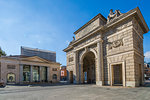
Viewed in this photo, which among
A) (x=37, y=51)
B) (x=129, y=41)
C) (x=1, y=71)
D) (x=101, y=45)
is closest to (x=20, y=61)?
(x=1, y=71)

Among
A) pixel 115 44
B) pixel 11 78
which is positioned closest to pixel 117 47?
pixel 115 44

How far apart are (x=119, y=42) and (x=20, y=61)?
27.5m

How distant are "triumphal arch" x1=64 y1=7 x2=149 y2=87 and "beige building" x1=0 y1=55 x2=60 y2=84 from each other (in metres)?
16.8

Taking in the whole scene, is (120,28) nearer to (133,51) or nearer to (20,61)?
(133,51)

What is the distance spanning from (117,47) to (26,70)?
94.3 ft

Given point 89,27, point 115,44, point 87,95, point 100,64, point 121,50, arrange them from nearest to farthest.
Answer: point 87,95 → point 121,50 → point 115,44 → point 100,64 → point 89,27

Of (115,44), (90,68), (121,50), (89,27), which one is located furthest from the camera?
(90,68)

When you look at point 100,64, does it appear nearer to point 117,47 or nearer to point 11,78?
point 117,47

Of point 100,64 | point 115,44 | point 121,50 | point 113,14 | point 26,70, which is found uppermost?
point 113,14

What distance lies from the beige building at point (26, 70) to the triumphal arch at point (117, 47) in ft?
55.1

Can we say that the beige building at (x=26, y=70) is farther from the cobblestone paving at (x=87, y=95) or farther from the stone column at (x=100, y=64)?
the stone column at (x=100, y=64)

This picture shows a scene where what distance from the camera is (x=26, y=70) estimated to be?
33969 millimetres

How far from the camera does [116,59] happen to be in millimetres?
16047

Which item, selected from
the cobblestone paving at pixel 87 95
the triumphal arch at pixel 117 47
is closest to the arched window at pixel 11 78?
the triumphal arch at pixel 117 47
